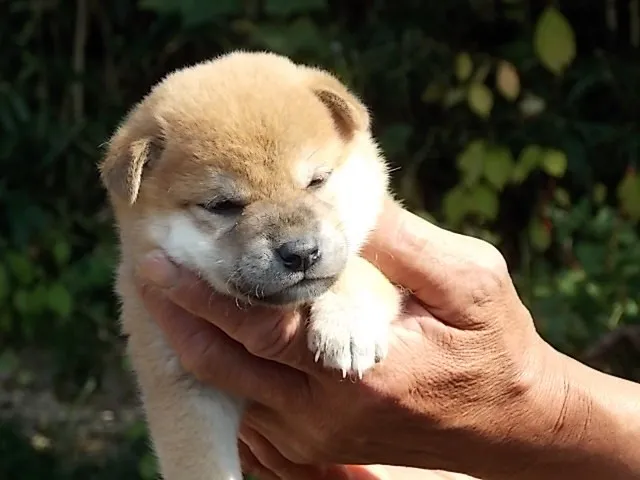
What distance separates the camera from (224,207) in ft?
5.76

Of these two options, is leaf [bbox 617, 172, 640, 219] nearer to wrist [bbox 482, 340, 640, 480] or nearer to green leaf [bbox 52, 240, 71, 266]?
wrist [bbox 482, 340, 640, 480]

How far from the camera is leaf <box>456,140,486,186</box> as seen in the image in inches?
147

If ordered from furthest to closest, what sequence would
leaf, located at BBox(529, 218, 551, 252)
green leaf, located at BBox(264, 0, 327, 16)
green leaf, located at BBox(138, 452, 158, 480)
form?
1. leaf, located at BBox(529, 218, 551, 252)
2. green leaf, located at BBox(264, 0, 327, 16)
3. green leaf, located at BBox(138, 452, 158, 480)

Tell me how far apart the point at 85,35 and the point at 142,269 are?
2541 mm

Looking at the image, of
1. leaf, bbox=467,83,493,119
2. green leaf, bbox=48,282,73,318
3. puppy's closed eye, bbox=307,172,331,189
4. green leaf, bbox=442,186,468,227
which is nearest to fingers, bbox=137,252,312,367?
puppy's closed eye, bbox=307,172,331,189

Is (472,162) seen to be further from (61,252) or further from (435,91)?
(61,252)

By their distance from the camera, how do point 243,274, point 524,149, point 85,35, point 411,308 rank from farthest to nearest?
point 85,35 → point 524,149 → point 411,308 → point 243,274

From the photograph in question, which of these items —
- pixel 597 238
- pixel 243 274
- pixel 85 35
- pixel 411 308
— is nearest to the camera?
pixel 243 274

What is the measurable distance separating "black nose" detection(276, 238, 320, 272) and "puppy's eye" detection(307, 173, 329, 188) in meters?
0.17

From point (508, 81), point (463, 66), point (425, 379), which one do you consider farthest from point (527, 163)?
point (425, 379)

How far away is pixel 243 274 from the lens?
170 centimetres

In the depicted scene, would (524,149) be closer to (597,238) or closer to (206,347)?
(597,238)

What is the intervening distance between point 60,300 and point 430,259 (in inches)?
87.3

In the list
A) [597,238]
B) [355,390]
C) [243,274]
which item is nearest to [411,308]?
[355,390]
